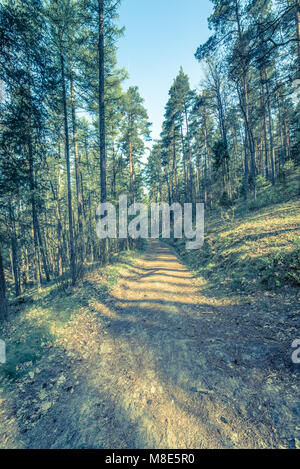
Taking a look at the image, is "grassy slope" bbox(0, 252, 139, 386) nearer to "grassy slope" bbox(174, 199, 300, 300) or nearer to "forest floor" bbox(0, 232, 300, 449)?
"forest floor" bbox(0, 232, 300, 449)

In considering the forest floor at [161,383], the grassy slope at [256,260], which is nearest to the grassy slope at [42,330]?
the forest floor at [161,383]

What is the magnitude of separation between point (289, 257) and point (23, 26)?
10505 mm

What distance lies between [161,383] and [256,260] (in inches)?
212

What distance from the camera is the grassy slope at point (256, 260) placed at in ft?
17.8

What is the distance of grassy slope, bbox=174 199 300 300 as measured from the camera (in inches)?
214

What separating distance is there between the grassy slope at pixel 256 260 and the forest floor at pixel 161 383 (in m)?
0.71

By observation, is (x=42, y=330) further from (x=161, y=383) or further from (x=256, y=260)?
(x=256, y=260)

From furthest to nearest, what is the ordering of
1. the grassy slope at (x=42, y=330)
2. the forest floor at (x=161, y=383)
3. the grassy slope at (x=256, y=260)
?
the grassy slope at (x=256, y=260)
the grassy slope at (x=42, y=330)
the forest floor at (x=161, y=383)

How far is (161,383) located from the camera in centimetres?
305

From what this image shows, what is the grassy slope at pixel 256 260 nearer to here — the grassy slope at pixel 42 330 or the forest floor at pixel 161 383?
the forest floor at pixel 161 383

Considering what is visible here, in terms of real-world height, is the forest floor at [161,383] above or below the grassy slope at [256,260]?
below

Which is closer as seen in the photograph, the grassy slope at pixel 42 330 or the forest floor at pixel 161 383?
the forest floor at pixel 161 383

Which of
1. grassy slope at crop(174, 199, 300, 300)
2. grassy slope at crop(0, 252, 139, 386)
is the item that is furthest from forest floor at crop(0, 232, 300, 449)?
grassy slope at crop(174, 199, 300, 300)

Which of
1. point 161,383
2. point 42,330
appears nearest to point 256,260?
point 161,383
